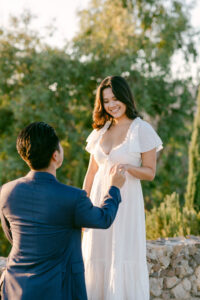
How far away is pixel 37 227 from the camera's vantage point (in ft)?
5.39

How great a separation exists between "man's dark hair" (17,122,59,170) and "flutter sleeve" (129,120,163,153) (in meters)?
0.94

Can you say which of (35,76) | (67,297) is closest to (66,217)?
(67,297)

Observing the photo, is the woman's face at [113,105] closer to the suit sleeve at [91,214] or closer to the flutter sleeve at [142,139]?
the flutter sleeve at [142,139]

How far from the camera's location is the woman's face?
2.78 metres

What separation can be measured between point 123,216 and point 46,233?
1.01m

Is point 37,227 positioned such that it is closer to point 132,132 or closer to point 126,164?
point 126,164

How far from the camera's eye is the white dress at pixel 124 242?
2494 mm

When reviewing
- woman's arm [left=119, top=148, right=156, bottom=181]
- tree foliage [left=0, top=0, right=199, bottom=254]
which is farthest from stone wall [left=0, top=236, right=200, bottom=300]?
tree foliage [left=0, top=0, right=199, bottom=254]

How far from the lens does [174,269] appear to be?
395 centimetres

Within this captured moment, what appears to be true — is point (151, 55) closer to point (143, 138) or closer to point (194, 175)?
point (194, 175)

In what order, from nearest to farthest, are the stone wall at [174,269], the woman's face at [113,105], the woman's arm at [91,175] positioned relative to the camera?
the woman's face at [113,105]
the woman's arm at [91,175]
the stone wall at [174,269]

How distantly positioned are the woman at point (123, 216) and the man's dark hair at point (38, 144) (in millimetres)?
856

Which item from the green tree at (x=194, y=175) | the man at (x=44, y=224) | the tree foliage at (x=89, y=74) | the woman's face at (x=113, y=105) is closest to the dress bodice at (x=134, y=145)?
the woman's face at (x=113, y=105)

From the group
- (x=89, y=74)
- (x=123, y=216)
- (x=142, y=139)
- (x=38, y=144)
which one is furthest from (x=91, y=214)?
(x=89, y=74)
